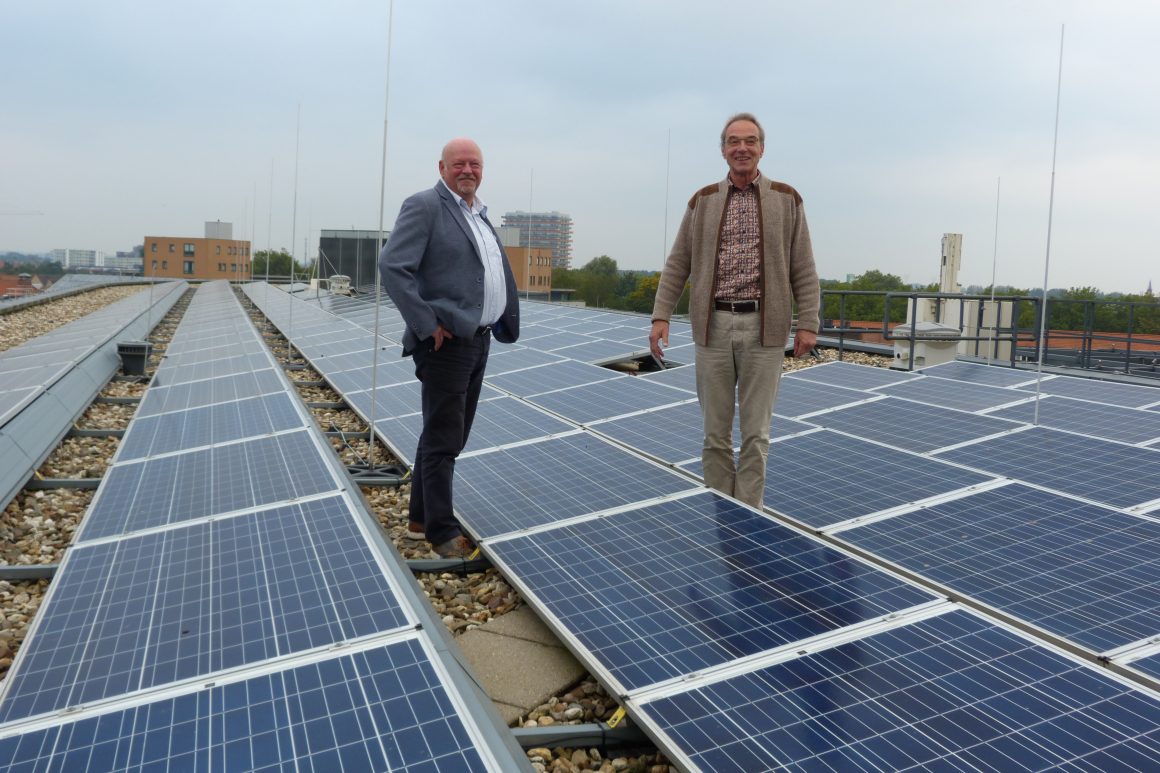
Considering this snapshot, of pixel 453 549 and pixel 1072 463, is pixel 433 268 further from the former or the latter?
pixel 1072 463

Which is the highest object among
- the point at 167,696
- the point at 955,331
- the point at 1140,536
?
the point at 955,331

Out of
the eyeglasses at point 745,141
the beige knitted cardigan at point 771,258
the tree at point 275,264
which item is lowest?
the beige knitted cardigan at point 771,258

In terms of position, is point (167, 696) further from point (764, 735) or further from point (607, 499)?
point (607, 499)

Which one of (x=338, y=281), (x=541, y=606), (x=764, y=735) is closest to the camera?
(x=764, y=735)

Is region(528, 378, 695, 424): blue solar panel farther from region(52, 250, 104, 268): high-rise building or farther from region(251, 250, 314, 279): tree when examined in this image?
region(251, 250, 314, 279): tree

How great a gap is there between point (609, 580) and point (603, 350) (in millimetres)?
7619

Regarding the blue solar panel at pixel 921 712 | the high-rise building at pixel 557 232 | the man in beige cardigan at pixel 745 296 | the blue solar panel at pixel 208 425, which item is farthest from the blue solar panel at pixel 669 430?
the high-rise building at pixel 557 232

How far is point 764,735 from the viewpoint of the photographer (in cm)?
232

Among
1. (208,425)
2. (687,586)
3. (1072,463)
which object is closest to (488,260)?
(687,586)

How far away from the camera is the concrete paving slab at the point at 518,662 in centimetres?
309

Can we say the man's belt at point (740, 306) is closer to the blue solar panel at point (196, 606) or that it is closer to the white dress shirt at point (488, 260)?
the white dress shirt at point (488, 260)

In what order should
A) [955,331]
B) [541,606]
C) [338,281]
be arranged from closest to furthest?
[541,606], [955,331], [338,281]

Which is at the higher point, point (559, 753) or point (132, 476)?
point (132, 476)

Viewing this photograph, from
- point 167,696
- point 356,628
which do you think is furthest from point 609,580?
point 167,696
